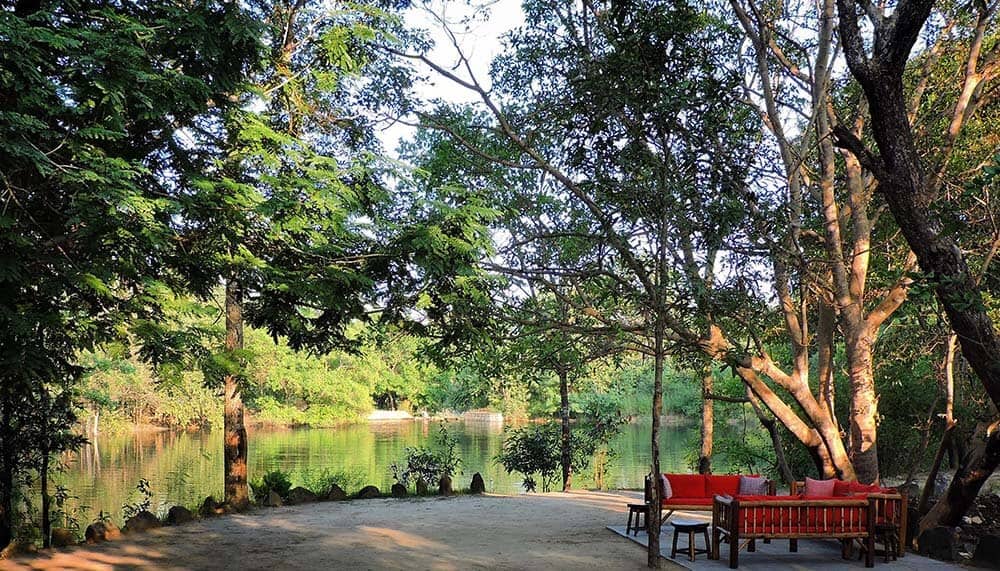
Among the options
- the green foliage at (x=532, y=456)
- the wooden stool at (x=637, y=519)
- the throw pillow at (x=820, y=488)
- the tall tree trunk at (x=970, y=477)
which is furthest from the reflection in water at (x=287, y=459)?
the tall tree trunk at (x=970, y=477)

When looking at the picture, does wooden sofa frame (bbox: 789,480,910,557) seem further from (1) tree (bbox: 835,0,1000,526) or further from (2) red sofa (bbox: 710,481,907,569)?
(1) tree (bbox: 835,0,1000,526)

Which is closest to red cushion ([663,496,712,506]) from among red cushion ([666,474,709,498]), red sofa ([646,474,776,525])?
red sofa ([646,474,776,525])

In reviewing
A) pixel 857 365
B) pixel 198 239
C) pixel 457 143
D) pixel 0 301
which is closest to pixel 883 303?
pixel 857 365

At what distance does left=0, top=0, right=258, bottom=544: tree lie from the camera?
6027 mm

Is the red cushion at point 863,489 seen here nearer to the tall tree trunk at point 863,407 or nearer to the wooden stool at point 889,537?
the wooden stool at point 889,537

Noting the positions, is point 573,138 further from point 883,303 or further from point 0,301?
point 0,301

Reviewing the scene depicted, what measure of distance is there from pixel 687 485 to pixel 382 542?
3.49 m

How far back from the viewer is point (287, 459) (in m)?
23.3

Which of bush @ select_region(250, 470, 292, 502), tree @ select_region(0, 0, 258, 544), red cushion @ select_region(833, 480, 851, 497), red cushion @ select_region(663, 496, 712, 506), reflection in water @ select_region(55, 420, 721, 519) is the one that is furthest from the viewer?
reflection in water @ select_region(55, 420, 721, 519)

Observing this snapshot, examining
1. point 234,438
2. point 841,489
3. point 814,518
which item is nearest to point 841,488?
point 841,489

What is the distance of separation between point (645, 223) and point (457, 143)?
3.76 metres

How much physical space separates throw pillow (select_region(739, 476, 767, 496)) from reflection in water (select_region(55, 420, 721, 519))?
7219mm

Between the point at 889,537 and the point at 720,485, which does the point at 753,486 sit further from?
the point at 889,537

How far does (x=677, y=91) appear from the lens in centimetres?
774
